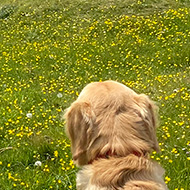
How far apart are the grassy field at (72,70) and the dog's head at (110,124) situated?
131 cm

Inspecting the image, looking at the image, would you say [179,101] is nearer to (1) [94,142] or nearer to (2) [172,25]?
(1) [94,142]

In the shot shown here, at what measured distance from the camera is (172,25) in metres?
10.5

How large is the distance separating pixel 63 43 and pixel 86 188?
8.04 meters

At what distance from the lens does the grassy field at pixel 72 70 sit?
5367 mm

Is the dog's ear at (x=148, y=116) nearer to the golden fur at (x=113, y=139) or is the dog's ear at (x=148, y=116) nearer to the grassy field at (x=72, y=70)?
the golden fur at (x=113, y=139)

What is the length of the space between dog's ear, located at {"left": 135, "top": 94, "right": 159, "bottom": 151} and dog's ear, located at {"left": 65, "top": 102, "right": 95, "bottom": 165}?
0.42m

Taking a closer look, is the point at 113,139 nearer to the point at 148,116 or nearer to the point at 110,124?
the point at 110,124

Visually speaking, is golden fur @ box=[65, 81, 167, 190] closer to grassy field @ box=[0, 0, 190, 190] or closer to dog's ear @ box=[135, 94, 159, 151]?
dog's ear @ box=[135, 94, 159, 151]

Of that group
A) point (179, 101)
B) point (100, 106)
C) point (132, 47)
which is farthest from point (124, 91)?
point (132, 47)

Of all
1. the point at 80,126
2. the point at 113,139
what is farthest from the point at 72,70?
the point at 113,139

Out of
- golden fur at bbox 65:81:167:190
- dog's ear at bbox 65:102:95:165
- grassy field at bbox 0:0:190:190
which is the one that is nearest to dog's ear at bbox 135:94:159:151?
golden fur at bbox 65:81:167:190

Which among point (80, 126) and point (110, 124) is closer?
point (110, 124)

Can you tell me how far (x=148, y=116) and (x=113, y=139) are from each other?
46 centimetres

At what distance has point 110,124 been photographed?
3.28 meters
